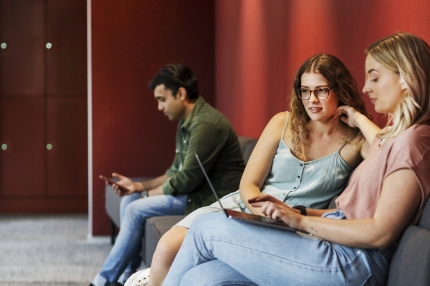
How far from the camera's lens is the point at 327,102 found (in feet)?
8.20

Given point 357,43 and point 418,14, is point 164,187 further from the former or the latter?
point 418,14

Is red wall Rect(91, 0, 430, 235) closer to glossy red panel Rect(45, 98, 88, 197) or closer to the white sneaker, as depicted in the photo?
glossy red panel Rect(45, 98, 88, 197)

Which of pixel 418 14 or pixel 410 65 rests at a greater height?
pixel 418 14

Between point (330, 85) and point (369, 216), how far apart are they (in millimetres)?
727

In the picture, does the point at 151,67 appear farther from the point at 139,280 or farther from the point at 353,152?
the point at 353,152

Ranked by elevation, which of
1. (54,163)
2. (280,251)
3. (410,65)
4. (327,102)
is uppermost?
(410,65)

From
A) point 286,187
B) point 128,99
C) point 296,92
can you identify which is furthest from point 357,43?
point 128,99

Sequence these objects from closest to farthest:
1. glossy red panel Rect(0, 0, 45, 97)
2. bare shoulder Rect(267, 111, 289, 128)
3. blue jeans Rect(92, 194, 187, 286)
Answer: bare shoulder Rect(267, 111, 289, 128)
blue jeans Rect(92, 194, 187, 286)
glossy red panel Rect(0, 0, 45, 97)

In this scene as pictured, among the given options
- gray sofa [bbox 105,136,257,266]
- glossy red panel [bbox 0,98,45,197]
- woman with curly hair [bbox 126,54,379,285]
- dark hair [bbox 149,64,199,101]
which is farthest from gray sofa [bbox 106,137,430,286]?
glossy red panel [bbox 0,98,45,197]

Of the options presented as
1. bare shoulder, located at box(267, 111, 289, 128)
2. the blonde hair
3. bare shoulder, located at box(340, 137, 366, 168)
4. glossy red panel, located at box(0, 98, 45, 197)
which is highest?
the blonde hair

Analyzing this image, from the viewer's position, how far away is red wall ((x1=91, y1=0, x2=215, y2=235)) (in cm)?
547

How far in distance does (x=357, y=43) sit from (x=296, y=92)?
515 mm

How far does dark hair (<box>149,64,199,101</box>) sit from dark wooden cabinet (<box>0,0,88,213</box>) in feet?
10.7

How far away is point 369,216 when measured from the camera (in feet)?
6.25
